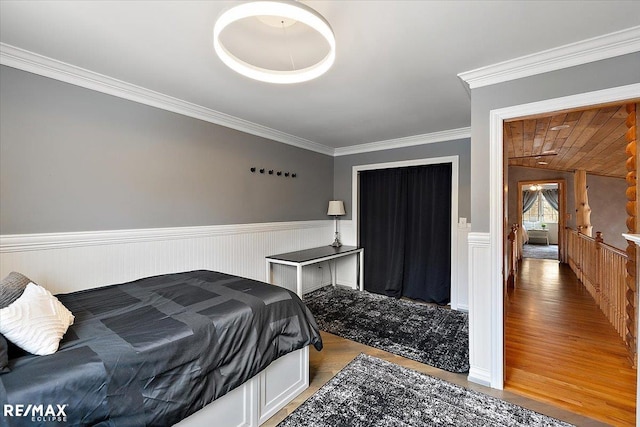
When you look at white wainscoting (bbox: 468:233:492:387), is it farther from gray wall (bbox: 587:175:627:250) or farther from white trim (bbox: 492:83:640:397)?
gray wall (bbox: 587:175:627:250)

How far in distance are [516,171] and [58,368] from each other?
972 centimetres

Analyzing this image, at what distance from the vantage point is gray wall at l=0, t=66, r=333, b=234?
204 cm

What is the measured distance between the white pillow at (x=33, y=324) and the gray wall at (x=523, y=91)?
8.88 feet

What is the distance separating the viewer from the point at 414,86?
Answer: 2.53 m

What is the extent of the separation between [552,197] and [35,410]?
1471 cm

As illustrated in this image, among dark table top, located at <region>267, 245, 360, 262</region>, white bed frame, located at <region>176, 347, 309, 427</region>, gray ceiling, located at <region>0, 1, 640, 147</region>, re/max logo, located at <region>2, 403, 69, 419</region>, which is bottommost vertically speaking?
white bed frame, located at <region>176, 347, 309, 427</region>

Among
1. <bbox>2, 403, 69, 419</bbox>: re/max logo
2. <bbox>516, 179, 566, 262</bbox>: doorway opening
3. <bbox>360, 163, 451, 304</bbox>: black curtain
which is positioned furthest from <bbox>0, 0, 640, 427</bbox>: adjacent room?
<bbox>516, 179, 566, 262</bbox>: doorway opening

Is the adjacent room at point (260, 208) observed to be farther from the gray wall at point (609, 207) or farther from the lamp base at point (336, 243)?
the gray wall at point (609, 207)

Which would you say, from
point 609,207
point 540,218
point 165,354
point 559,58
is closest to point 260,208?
point 165,354

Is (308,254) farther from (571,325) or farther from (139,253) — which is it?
(571,325)

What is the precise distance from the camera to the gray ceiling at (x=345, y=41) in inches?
61.5

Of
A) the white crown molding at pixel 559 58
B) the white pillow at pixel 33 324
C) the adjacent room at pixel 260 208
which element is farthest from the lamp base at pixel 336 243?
the white pillow at pixel 33 324

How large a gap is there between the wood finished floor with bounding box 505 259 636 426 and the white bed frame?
1599 mm

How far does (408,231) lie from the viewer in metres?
4.52
